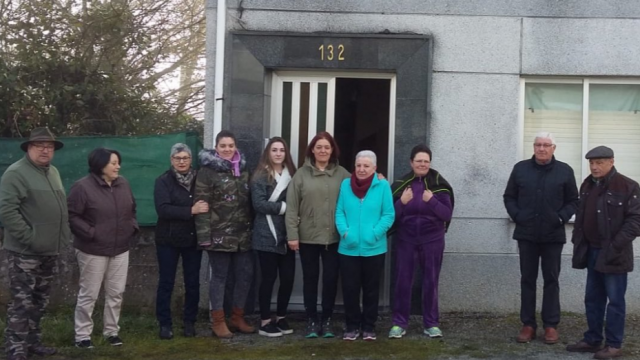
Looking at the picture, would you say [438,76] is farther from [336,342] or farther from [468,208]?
[336,342]

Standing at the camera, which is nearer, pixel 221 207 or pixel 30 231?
pixel 30 231

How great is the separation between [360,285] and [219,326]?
1.36 meters

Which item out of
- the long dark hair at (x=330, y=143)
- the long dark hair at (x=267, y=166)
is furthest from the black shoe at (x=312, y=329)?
the long dark hair at (x=330, y=143)

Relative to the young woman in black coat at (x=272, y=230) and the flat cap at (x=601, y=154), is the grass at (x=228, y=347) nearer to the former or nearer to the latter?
the young woman in black coat at (x=272, y=230)

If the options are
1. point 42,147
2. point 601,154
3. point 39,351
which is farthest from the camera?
point 39,351

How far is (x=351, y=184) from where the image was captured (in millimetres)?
Answer: 7082

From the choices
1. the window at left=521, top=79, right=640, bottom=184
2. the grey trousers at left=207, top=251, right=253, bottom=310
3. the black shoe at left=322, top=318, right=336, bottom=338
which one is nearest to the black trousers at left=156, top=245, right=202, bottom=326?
the grey trousers at left=207, top=251, right=253, bottom=310

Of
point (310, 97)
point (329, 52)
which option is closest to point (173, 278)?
point (310, 97)

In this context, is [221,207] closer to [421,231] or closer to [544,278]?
[421,231]

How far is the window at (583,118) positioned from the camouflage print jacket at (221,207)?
3169 mm


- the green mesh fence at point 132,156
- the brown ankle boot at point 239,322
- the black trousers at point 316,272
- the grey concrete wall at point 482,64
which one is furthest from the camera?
the green mesh fence at point 132,156

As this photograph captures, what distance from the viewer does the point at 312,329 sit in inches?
287

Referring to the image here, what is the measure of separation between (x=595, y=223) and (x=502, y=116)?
6.10 ft

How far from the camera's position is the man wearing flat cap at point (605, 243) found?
652 cm
